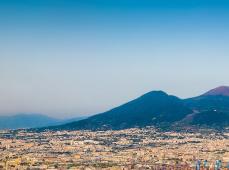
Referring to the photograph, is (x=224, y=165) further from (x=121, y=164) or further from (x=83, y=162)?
(x=83, y=162)

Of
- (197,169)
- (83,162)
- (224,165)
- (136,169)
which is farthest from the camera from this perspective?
(83,162)

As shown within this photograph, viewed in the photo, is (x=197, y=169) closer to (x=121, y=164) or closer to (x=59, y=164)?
(x=121, y=164)

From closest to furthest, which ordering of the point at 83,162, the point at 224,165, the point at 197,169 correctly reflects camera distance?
the point at 197,169 < the point at 224,165 < the point at 83,162

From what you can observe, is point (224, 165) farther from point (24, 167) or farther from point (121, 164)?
point (24, 167)

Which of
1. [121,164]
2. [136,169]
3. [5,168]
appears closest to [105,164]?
[121,164]

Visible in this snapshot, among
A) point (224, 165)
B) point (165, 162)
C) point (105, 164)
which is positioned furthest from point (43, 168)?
point (224, 165)

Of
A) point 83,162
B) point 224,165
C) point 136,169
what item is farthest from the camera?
point 83,162

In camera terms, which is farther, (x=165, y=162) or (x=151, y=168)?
(x=165, y=162)

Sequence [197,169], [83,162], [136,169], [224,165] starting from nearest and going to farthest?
[197,169]
[136,169]
[224,165]
[83,162]

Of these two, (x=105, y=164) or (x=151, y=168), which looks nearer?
(x=151, y=168)
